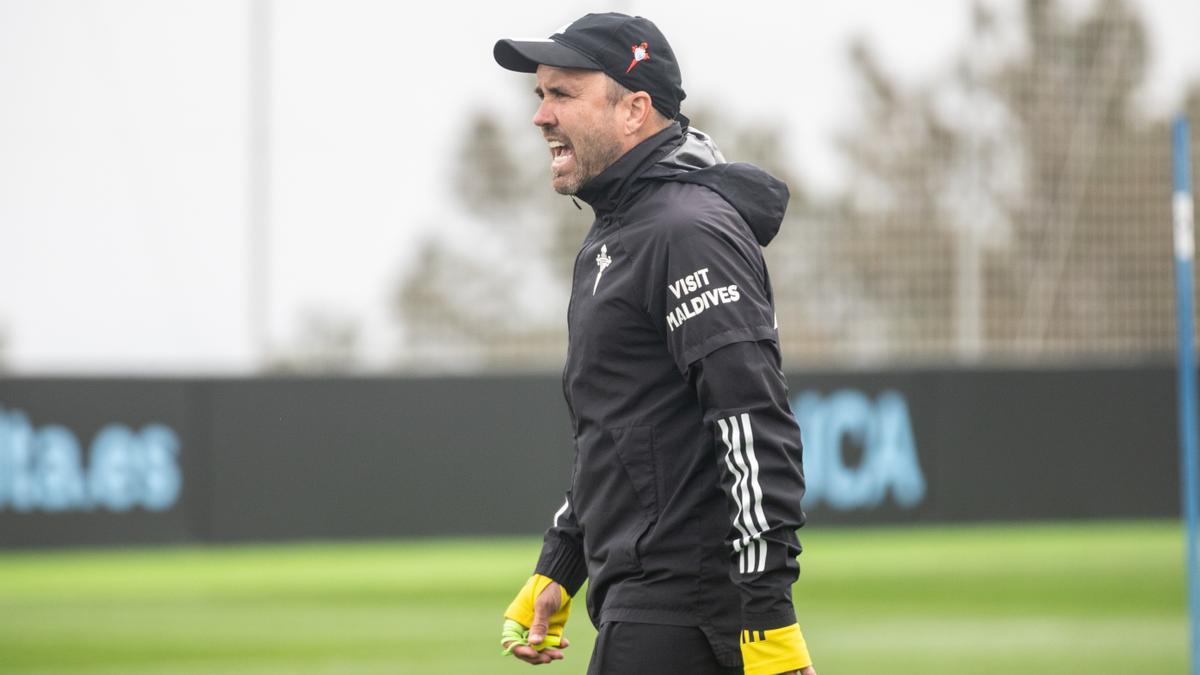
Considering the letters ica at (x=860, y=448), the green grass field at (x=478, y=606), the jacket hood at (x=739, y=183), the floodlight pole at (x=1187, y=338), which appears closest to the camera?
the jacket hood at (x=739, y=183)

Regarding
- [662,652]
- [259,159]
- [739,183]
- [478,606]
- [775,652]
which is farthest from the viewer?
[259,159]

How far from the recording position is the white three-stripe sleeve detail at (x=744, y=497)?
363cm

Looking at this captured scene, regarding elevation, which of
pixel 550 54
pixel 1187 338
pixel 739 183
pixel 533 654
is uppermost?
pixel 550 54

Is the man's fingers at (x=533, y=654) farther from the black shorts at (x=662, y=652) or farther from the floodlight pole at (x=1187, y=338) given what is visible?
the floodlight pole at (x=1187, y=338)

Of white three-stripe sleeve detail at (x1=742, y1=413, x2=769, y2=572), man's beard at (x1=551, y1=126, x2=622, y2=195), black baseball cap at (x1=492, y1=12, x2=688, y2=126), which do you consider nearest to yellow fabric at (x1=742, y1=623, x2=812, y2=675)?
white three-stripe sleeve detail at (x1=742, y1=413, x2=769, y2=572)

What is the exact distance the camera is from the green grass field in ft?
31.0

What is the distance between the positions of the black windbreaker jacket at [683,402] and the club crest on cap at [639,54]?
0.17 meters

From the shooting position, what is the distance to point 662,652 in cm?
385

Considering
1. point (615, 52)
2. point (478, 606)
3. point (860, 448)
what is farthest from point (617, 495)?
point (860, 448)

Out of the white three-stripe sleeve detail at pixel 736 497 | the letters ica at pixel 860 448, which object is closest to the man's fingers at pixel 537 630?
the white three-stripe sleeve detail at pixel 736 497

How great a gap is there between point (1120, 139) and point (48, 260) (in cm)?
1032

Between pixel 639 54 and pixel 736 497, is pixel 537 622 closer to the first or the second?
pixel 736 497

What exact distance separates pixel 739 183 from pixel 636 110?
0.29 meters

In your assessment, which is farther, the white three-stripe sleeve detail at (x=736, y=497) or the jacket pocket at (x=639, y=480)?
the jacket pocket at (x=639, y=480)
